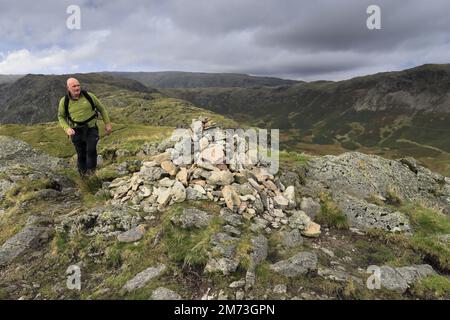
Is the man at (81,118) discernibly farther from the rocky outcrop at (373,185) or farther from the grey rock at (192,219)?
the rocky outcrop at (373,185)

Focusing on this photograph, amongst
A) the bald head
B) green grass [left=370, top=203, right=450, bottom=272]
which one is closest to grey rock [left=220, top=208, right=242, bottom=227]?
green grass [left=370, top=203, right=450, bottom=272]

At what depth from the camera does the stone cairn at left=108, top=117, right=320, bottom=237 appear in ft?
36.1

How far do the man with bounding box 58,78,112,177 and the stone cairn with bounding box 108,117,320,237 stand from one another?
1.89m

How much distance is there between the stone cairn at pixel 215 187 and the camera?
11.0m

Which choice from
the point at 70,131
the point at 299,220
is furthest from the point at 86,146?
the point at 299,220

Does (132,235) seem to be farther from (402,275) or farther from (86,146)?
(402,275)

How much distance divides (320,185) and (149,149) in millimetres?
9511

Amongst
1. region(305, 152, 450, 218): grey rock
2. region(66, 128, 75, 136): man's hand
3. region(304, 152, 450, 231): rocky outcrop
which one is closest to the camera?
region(66, 128, 75, 136): man's hand

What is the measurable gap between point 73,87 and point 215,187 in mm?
6370

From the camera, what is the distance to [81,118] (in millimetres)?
12789

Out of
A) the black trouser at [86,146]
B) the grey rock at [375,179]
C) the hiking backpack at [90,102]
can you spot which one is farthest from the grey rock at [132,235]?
the grey rock at [375,179]

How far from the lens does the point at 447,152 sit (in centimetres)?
19262

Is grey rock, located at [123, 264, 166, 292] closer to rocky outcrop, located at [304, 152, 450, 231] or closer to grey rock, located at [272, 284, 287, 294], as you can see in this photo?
grey rock, located at [272, 284, 287, 294]

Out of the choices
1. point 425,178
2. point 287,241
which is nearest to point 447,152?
point 425,178
